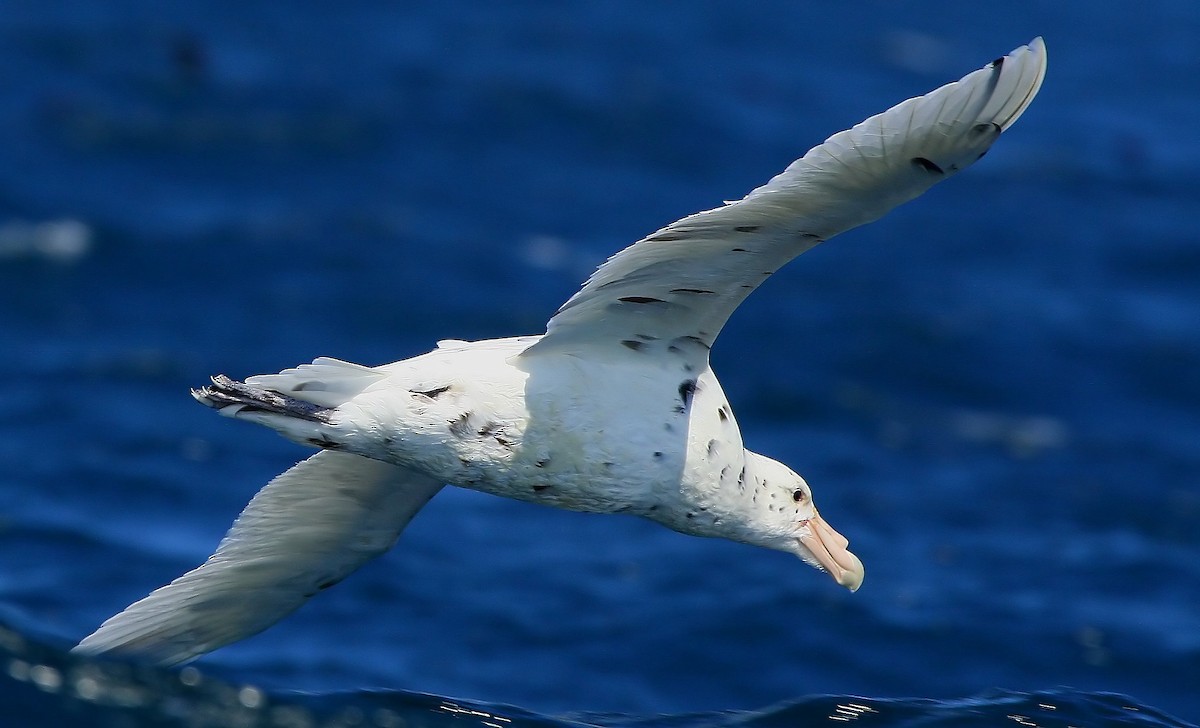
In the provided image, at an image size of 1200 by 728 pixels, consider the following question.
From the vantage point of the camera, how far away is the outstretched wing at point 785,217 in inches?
230

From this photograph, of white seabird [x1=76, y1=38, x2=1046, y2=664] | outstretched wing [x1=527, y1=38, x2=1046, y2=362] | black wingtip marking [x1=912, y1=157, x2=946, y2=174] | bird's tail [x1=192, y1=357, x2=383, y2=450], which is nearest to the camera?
outstretched wing [x1=527, y1=38, x2=1046, y2=362]

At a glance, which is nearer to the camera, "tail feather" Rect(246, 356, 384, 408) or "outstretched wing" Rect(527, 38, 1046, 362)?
"outstretched wing" Rect(527, 38, 1046, 362)

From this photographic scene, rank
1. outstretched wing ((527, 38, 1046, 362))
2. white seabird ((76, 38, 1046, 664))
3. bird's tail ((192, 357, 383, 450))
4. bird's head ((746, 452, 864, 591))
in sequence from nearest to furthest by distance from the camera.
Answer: outstretched wing ((527, 38, 1046, 362)), white seabird ((76, 38, 1046, 664)), bird's tail ((192, 357, 383, 450)), bird's head ((746, 452, 864, 591))

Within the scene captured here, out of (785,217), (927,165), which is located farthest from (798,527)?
(927,165)

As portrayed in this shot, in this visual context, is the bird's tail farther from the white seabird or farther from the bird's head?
the bird's head

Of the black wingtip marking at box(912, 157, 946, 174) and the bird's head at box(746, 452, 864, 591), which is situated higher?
the black wingtip marking at box(912, 157, 946, 174)

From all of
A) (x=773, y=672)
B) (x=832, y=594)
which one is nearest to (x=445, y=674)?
(x=773, y=672)

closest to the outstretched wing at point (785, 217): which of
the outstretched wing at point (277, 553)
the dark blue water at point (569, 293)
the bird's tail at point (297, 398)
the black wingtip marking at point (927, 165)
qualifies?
the black wingtip marking at point (927, 165)

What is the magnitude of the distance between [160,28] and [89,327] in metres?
5.27

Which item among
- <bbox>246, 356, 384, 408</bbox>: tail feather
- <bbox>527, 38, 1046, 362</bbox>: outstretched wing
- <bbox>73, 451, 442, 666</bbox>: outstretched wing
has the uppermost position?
<bbox>527, 38, 1046, 362</bbox>: outstretched wing

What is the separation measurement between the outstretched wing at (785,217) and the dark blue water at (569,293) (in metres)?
2.87

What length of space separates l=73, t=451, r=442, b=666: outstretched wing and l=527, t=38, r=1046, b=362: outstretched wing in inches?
58.0

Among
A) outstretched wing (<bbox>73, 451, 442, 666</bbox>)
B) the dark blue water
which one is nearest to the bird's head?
the dark blue water

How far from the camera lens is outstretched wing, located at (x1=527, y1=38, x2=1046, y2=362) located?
19.1 ft
